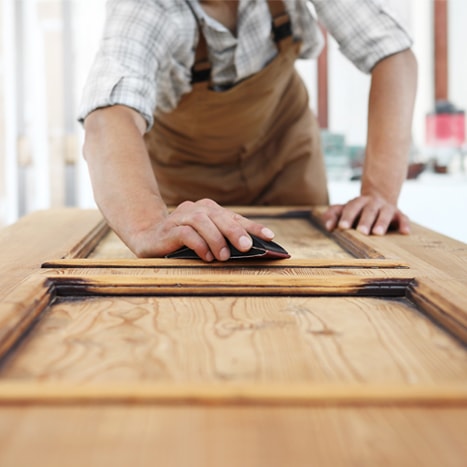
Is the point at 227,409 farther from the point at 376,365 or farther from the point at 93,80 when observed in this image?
the point at 93,80

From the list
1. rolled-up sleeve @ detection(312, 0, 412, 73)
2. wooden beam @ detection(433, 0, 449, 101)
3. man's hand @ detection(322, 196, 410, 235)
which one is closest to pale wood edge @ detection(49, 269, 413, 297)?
man's hand @ detection(322, 196, 410, 235)

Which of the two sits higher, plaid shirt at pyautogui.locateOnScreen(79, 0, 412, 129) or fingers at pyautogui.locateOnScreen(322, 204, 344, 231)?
plaid shirt at pyautogui.locateOnScreen(79, 0, 412, 129)

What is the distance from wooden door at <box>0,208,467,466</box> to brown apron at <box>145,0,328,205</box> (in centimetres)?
84

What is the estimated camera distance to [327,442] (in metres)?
0.37

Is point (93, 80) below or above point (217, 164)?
above

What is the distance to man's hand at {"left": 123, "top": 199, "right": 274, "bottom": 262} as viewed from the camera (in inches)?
33.1

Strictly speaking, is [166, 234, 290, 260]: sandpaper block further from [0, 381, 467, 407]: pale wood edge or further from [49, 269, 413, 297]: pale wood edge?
[0, 381, 467, 407]: pale wood edge

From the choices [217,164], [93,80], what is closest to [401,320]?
[93,80]

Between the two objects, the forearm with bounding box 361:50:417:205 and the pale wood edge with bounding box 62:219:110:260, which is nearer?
the pale wood edge with bounding box 62:219:110:260

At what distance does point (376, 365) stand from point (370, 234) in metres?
0.68

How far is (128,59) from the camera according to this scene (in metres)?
1.16

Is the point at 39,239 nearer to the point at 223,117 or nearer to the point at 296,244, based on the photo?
the point at 296,244

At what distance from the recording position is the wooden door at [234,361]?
0.37 m

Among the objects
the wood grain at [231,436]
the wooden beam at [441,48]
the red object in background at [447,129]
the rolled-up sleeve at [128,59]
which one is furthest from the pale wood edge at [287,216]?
the wooden beam at [441,48]
